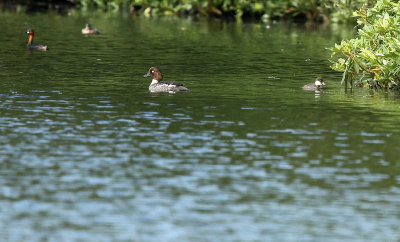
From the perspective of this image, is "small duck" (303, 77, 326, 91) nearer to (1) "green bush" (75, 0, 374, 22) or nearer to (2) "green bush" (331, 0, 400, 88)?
(2) "green bush" (331, 0, 400, 88)

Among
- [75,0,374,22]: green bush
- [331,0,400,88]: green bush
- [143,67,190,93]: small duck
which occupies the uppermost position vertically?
[331,0,400,88]: green bush

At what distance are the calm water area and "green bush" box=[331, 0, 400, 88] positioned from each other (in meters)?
0.80

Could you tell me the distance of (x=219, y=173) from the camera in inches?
729

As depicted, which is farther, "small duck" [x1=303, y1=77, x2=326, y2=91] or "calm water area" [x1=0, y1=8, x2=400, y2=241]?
"small duck" [x1=303, y1=77, x2=326, y2=91]

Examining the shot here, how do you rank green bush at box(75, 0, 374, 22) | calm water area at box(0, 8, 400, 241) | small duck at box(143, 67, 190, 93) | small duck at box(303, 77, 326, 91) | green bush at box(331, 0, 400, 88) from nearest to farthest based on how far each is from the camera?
calm water area at box(0, 8, 400, 241) → green bush at box(331, 0, 400, 88) → small duck at box(143, 67, 190, 93) → small duck at box(303, 77, 326, 91) → green bush at box(75, 0, 374, 22)

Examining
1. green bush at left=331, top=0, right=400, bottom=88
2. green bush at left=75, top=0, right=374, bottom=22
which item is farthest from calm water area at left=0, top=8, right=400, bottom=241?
green bush at left=75, top=0, right=374, bottom=22

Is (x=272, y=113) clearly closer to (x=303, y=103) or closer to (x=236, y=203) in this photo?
(x=303, y=103)

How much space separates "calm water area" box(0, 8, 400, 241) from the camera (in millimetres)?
15344

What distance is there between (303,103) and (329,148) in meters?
7.05

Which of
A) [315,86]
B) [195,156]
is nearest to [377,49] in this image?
[315,86]

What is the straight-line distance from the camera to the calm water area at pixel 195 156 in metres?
15.3

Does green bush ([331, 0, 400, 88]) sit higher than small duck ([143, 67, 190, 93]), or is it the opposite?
green bush ([331, 0, 400, 88])

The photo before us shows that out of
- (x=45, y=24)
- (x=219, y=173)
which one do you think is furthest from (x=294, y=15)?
(x=219, y=173)

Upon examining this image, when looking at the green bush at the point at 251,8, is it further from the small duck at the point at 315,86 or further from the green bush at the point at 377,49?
the small duck at the point at 315,86
